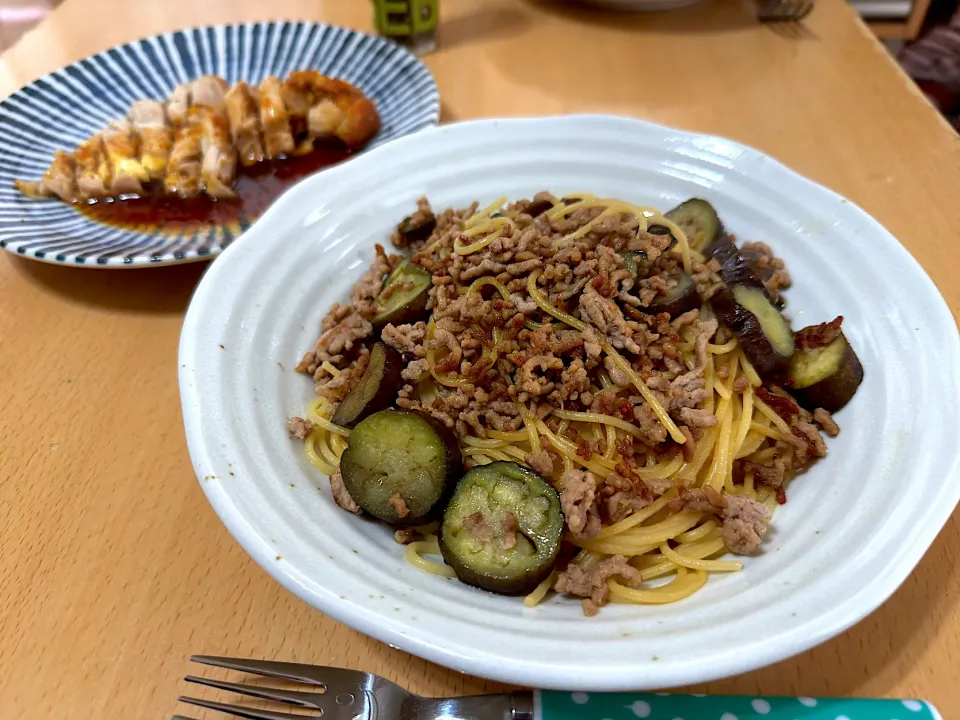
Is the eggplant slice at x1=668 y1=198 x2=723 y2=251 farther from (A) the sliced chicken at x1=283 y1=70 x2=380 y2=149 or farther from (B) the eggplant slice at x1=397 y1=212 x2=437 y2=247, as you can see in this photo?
(A) the sliced chicken at x1=283 y1=70 x2=380 y2=149

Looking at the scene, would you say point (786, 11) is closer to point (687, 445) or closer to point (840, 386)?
point (840, 386)

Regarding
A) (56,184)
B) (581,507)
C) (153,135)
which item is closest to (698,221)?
(581,507)

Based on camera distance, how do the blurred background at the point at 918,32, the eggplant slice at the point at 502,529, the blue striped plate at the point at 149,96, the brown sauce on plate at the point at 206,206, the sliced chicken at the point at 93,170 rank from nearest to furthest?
the eggplant slice at the point at 502,529 → the blue striped plate at the point at 149,96 → the brown sauce on plate at the point at 206,206 → the sliced chicken at the point at 93,170 → the blurred background at the point at 918,32

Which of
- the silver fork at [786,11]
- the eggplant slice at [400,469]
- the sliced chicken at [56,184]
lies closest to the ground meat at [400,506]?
the eggplant slice at [400,469]

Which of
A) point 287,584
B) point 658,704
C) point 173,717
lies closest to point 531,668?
point 658,704

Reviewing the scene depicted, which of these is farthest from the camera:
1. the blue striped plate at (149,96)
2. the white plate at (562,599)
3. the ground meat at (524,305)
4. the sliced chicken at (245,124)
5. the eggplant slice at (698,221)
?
the sliced chicken at (245,124)

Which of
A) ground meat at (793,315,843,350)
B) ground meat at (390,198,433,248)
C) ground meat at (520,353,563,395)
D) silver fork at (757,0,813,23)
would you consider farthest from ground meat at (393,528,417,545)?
silver fork at (757,0,813,23)

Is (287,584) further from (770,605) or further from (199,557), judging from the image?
(770,605)

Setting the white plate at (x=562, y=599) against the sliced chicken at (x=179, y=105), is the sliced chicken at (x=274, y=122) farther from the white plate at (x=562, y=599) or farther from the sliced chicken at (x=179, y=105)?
the white plate at (x=562, y=599)
